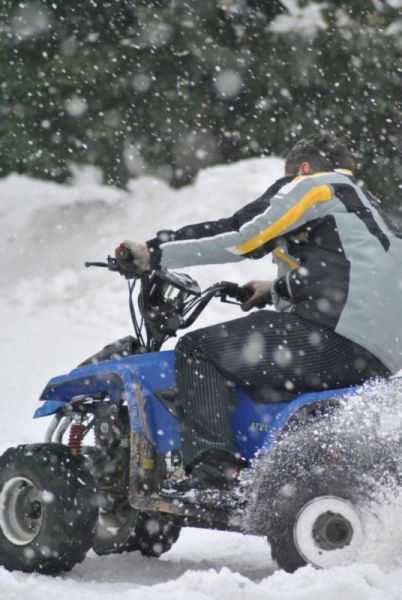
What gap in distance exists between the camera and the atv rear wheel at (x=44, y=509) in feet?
15.7

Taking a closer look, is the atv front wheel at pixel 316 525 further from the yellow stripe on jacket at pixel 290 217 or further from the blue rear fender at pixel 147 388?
the yellow stripe on jacket at pixel 290 217

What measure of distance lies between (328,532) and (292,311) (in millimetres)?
979

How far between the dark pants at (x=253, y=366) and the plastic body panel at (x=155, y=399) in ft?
0.30

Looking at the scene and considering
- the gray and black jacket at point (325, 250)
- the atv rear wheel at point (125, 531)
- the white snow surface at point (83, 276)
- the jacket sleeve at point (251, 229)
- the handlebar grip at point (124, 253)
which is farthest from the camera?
the white snow surface at point (83, 276)

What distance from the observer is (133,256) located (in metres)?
4.62

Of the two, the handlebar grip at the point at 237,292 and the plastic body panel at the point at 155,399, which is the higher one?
the handlebar grip at the point at 237,292

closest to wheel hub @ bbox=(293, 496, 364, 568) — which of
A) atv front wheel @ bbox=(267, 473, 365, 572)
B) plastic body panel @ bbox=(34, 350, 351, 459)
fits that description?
atv front wheel @ bbox=(267, 473, 365, 572)

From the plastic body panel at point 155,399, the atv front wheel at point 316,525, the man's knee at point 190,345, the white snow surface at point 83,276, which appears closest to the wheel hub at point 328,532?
the atv front wheel at point 316,525

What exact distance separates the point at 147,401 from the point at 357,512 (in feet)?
4.04

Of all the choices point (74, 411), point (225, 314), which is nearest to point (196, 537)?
point (74, 411)

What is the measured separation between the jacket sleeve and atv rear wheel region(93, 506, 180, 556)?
1389 millimetres

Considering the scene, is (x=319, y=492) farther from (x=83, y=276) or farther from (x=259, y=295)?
(x=83, y=276)

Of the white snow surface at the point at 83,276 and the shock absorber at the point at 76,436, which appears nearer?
the shock absorber at the point at 76,436

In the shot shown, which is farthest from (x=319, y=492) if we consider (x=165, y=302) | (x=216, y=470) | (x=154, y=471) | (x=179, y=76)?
(x=179, y=76)
